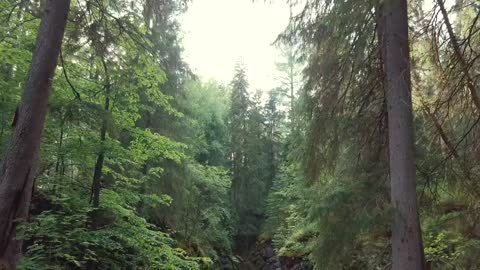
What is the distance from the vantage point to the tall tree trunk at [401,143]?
5074 millimetres

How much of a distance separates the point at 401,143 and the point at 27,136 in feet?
14.6

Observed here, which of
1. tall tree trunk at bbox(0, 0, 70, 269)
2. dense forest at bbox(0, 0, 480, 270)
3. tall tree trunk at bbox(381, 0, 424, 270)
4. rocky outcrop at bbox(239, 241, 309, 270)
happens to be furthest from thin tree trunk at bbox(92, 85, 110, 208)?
rocky outcrop at bbox(239, 241, 309, 270)

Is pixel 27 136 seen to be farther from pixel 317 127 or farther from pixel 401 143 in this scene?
pixel 401 143

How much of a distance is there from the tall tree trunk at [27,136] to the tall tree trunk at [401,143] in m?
4.03

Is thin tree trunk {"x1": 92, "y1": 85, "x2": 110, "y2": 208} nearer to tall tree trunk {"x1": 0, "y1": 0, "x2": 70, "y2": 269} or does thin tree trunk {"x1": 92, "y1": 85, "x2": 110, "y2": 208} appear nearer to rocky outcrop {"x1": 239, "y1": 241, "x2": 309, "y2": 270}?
tall tree trunk {"x1": 0, "y1": 0, "x2": 70, "y2": 269}

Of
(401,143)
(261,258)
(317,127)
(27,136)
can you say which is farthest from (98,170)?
(261,258)

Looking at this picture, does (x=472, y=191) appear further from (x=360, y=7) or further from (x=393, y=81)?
(x=360, y=7)

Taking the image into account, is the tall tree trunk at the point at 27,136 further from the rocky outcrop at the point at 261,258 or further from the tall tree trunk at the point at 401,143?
the rocky outcrop at the point at 261,258

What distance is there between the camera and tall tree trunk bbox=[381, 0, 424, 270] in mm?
5074

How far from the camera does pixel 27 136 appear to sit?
14.8 ft

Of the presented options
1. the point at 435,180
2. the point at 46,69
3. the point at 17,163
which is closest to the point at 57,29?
the point at 46,69

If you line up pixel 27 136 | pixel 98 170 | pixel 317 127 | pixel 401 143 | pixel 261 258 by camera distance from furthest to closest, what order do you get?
pixel 261 258 → pixel 98 170 → pixel 317 127 → pixel 401 143 → pixel 27 136

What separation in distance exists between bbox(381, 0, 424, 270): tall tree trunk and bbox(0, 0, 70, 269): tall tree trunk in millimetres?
4031

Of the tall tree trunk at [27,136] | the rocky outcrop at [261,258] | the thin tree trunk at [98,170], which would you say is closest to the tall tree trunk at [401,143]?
the tall tree trunk at [27,136]
